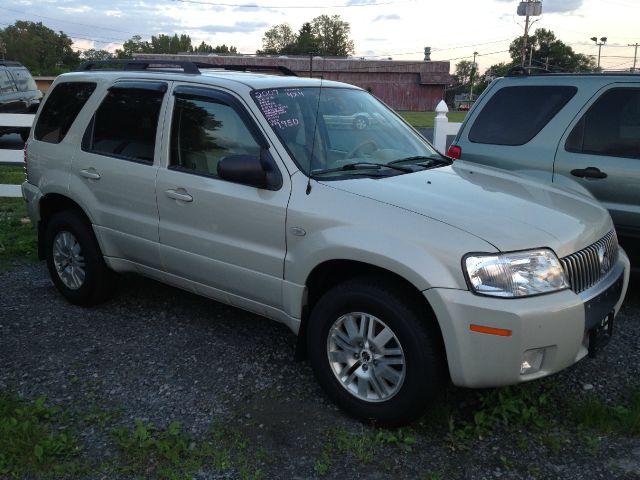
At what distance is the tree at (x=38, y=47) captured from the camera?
9731 cm

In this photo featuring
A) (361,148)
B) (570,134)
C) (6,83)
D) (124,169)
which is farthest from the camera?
(6,83)

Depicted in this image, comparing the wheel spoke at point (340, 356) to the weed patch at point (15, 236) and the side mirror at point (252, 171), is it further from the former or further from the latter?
the weed patch at point (15, 236)

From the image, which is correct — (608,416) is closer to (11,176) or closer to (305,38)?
(11,176)

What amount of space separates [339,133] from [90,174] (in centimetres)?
197

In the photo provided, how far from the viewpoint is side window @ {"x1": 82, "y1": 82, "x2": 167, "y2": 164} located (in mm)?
4340

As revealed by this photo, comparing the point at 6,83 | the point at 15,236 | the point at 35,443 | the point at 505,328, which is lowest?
the point at 35,443

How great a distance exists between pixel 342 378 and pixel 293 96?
72.4 inches

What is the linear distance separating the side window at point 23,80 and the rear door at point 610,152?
1567 cm

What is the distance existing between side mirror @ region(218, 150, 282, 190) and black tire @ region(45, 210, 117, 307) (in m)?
1.72

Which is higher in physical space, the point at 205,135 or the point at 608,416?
the point at 205,135

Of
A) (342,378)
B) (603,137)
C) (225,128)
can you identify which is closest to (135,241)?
(225,128)

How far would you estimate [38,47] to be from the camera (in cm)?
10269

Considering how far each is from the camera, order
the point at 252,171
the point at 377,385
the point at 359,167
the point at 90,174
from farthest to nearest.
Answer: the point at 90,174 → the point at 359,167 → the point at 252,171 → the point at 377,385

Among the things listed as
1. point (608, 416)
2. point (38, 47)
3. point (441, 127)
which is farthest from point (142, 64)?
point (38, 47)
